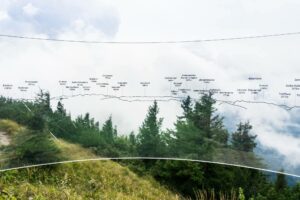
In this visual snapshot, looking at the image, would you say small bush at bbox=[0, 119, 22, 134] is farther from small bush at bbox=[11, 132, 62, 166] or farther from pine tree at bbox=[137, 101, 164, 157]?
pine tree at bbox=[137, 101, 164, 157]

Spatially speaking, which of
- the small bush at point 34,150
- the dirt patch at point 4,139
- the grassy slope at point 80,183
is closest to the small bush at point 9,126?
the dirt patch at point 4,139

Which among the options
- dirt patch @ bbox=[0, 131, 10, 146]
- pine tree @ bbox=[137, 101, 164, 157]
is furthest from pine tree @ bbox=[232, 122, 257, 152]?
dirt patch @ bbox=[0, 131, 10, 146]

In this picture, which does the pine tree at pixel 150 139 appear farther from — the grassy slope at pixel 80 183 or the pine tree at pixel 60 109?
the grassy slope at pixel 80 183

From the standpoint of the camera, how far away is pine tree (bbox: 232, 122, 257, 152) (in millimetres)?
8414

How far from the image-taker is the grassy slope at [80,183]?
11.0 meters

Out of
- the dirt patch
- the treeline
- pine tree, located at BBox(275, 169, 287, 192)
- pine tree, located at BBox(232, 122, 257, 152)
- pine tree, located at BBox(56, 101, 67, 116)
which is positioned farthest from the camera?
pine tree, located at BBox(275, 169, 287, 192)

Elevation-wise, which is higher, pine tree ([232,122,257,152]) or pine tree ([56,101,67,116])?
pine tree ([56,101,67,116])

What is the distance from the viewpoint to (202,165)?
13367 millimetres

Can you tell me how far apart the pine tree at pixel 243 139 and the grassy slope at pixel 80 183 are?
330 cm

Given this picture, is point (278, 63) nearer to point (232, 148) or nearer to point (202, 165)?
point (232, 148)

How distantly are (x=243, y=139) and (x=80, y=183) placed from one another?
13.4 feet

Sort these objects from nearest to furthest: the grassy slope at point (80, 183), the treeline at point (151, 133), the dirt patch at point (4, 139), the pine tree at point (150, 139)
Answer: the treeline at point (151, 133) < the dirt patch at point (4, 139) < the pine tree at point (150, 139) < the grassy slope at point (80, 183)

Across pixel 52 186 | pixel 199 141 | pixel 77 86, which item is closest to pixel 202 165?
pixel 52 186

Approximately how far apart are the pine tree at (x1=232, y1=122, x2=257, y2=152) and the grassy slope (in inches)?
130
